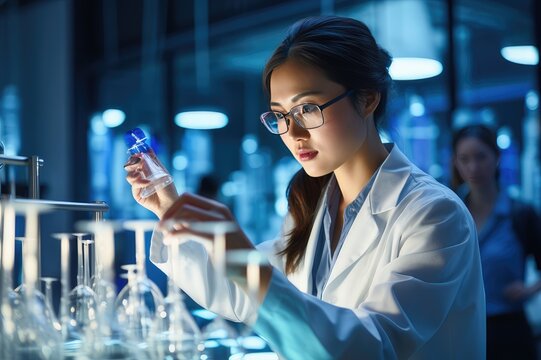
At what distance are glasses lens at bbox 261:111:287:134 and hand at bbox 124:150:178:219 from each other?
10.2 inches

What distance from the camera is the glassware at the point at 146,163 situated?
4.74 ft

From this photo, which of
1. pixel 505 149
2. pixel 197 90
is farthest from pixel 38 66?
pixel 505 149

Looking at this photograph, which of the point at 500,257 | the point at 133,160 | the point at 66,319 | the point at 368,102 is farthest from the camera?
the point at 500,257

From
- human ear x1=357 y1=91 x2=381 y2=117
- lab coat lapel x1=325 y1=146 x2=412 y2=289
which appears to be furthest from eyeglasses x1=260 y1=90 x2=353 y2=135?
lab coat lapel x1=325 y1=146 x2=412 y2=289

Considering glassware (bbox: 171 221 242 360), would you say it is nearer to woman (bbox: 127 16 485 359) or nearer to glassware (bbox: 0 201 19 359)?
woman (bbox: 127 16 485 359)

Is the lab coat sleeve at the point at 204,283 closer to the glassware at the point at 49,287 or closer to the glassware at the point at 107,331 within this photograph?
the glassware at the point at 49,287

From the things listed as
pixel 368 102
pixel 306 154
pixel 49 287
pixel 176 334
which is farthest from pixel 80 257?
pixel 368 102

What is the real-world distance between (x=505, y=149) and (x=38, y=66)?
5.33 metres

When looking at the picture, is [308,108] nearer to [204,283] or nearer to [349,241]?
[349,241]

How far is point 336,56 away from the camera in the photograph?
1604 millimetres

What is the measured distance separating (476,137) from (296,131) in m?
1.65

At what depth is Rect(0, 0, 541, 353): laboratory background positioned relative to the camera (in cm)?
475

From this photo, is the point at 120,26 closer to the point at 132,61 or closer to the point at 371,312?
the point at 132,61

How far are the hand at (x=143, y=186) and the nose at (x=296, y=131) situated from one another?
27 centimetres
